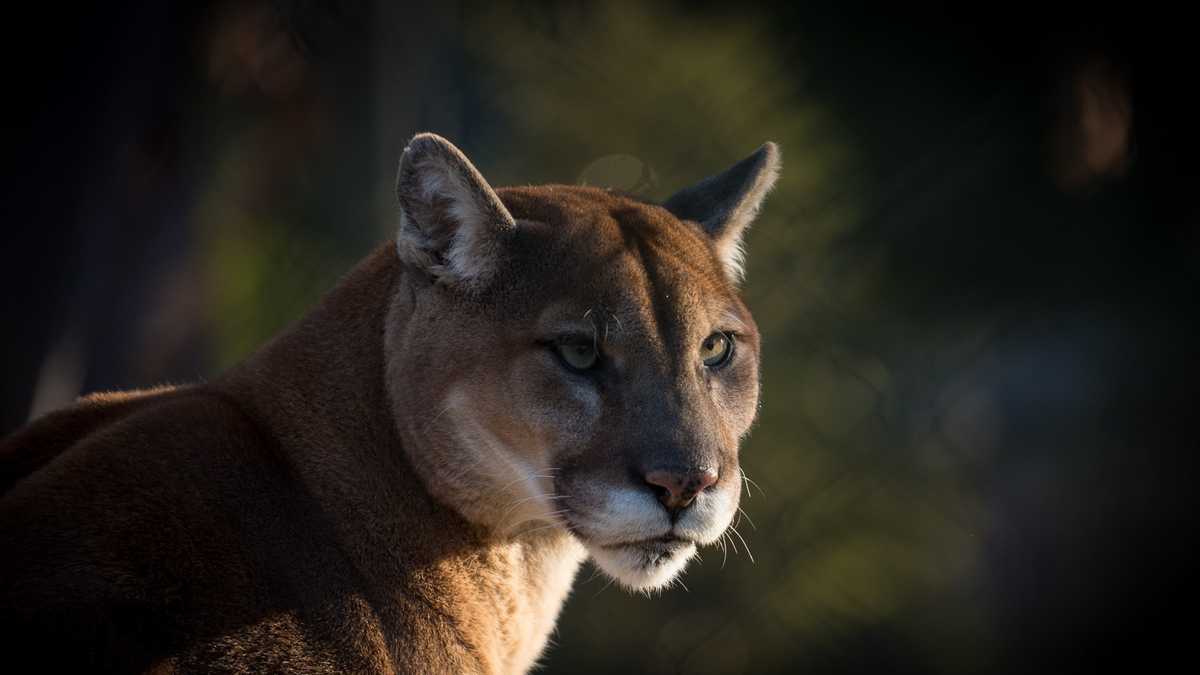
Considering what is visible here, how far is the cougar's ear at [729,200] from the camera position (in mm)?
2928

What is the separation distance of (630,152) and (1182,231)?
2114 millimetres

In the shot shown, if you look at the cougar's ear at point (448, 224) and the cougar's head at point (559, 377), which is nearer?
the cougar's head at point (559, 377)

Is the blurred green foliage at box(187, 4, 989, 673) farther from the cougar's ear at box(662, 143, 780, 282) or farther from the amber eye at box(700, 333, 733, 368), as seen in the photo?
the amber eye at box(700, 333, 733, 368)

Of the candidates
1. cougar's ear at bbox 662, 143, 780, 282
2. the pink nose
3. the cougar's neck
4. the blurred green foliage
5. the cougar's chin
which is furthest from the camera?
the blurred green foliage

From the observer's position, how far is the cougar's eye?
7.73ft

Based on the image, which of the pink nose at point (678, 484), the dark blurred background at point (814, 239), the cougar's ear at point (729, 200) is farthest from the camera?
the dark blurred background at point (814, 239)

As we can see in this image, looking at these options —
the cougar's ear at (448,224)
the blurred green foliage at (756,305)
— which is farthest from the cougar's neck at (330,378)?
the blurred green foliage at (756,305)

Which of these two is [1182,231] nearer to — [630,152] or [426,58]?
[630,152]

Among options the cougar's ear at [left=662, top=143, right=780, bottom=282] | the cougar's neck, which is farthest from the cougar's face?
the cougar's ear at [left=662, top=143, right=780, bottom=282]

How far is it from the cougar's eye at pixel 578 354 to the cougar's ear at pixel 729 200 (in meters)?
0.66

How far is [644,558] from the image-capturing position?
2297 mm

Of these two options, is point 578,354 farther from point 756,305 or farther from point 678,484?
point 756,305

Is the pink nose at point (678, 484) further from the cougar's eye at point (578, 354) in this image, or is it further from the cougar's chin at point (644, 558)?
the cougar's eye at point (578, 354)

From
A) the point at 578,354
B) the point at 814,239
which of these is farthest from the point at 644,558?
the point at 814,239
